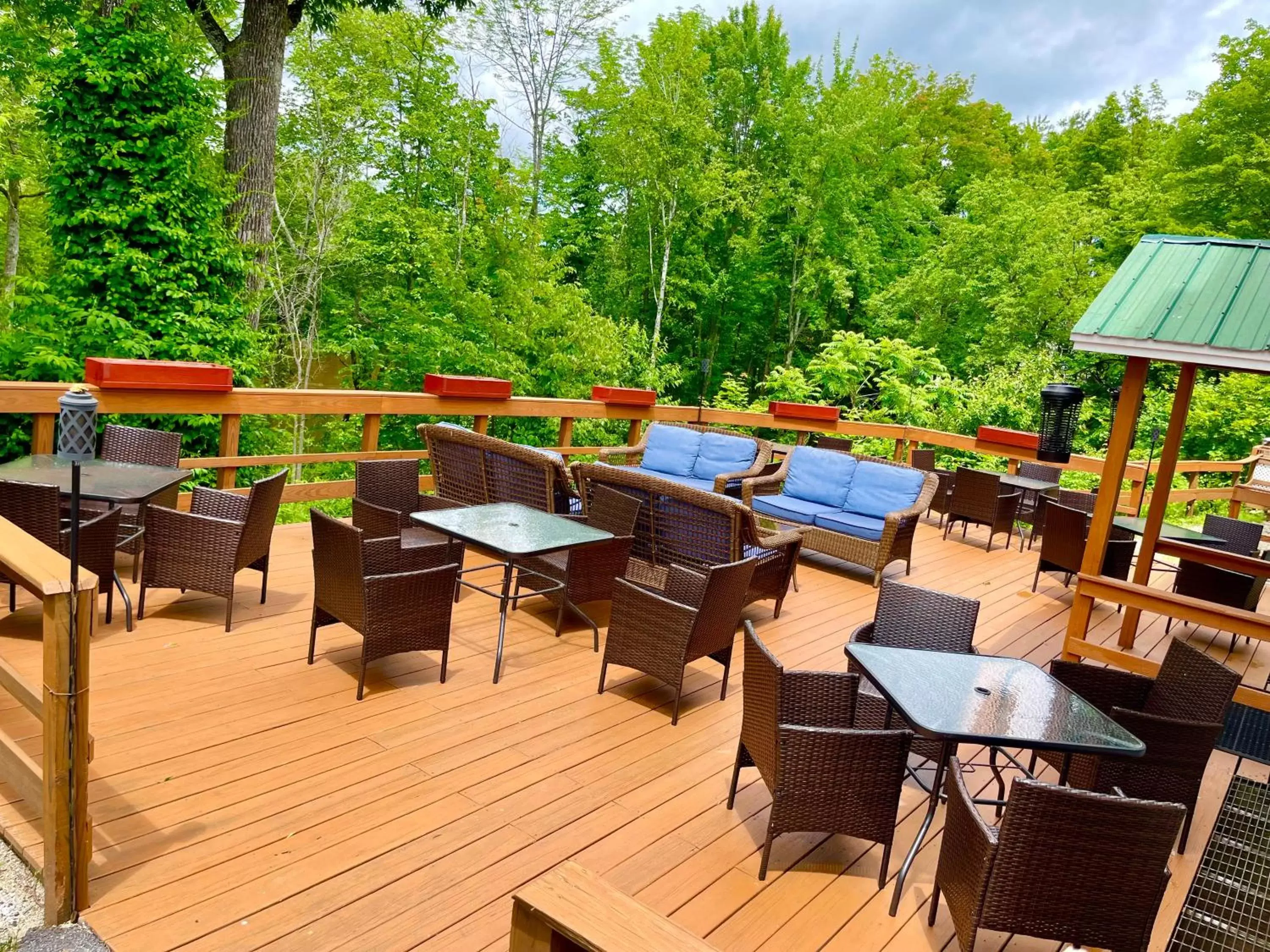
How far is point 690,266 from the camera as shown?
20.0m

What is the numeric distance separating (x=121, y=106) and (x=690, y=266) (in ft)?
48.2

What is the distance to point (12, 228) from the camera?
16.6 metres

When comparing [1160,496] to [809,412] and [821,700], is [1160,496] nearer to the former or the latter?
[821,700]

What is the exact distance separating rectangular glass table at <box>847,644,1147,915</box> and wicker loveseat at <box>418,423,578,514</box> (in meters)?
2.26

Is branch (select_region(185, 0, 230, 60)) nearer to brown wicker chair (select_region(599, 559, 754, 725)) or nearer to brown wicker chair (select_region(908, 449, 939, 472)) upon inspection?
brown wicker chair (select_region(599, 559, 754, 725))

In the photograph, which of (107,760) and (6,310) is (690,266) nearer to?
(6,310)

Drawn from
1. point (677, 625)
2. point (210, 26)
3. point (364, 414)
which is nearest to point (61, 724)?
point (677, 625)

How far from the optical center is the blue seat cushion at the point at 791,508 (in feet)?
21.4

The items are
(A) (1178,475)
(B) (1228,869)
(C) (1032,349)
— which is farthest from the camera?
(C) (1032,349)

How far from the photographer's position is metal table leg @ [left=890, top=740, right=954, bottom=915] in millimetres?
2480

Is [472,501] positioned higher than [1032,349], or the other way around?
[1032,349]

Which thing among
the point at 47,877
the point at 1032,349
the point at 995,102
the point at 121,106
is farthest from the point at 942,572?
the point at 995,102

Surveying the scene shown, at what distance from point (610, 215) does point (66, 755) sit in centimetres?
1972

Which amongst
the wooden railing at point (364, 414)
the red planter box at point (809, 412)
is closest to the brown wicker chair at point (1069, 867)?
the wooden railing at point (364, 414)
